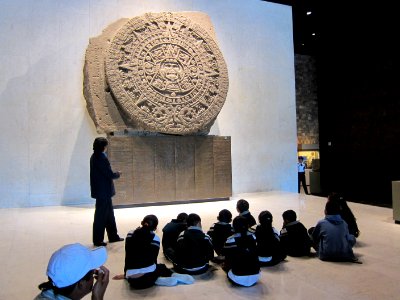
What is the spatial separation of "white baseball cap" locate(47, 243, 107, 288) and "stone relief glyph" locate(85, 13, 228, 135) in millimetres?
4717

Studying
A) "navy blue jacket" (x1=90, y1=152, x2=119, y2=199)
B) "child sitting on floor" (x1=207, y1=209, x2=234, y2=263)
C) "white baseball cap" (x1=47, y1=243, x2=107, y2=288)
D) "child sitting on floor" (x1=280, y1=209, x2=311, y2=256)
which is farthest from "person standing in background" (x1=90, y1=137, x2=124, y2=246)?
"white baseball cap" (x1=47, y1=243, x2=107, y2=288)

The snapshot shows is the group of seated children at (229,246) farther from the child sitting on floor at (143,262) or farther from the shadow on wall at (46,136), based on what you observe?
the shadow on wall at (46,136)

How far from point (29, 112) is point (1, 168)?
1.16 m

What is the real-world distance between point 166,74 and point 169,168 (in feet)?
5.58

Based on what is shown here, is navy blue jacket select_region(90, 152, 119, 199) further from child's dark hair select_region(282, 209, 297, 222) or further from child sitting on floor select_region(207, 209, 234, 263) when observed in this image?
child's dark hair select_region(282, 209, 297, 222)

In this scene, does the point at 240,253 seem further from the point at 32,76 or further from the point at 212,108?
the point at 32,76

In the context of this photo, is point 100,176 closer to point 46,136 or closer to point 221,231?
point 221,231

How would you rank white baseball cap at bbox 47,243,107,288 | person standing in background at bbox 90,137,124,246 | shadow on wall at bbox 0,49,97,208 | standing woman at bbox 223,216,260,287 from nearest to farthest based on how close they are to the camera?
1. white baseball cap at bbox 47,243,107,288
2. standing woman at bbox 223,216,260,287
3. person standing in background at bbox 90,137,124,246
4. shadow on wall at bbox 0,49,97,208

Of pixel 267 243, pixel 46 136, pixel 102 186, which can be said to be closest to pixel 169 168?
pixel 102 186

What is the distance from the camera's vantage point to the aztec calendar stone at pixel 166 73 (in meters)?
6.10

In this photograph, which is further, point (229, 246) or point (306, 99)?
point (306, 99)

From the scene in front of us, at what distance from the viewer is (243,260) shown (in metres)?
2.61

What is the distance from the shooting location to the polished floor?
8.21 ft

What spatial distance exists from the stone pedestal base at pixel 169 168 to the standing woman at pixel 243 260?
12.0ft
